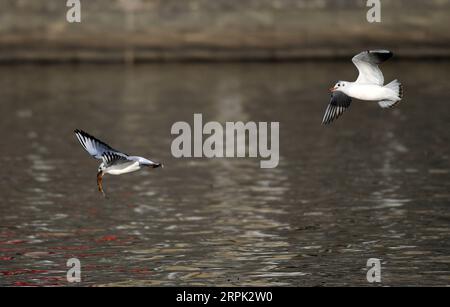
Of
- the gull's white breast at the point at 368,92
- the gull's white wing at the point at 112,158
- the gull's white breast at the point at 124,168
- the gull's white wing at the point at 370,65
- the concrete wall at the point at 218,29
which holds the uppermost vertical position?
the concrete wall at the point at 218,29

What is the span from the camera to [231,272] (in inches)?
813

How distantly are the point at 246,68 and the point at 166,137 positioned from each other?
19.5 m

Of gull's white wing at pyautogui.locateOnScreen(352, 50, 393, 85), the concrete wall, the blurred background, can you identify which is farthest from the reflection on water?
the concrete wall

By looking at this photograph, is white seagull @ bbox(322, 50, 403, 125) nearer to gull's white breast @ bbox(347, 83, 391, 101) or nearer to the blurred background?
gull's white breast @ bbox(347, 83, 391, 101)

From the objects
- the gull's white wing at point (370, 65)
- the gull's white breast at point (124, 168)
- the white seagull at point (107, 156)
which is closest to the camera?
the gull's white breast at point (124, 168)

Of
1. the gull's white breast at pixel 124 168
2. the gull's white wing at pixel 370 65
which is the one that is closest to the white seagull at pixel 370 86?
the gull's white wing at pixel 370 65

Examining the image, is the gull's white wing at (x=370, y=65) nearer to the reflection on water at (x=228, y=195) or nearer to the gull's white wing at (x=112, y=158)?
the reflection on water at (x=228, y=195)

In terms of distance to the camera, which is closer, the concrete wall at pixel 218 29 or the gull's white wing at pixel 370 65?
the gull's white wing at pixel 370 65

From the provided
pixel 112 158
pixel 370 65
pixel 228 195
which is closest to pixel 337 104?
pixel 370 65

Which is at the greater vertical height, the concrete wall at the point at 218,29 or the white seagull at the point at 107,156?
the concrete wall at the point at 218,29

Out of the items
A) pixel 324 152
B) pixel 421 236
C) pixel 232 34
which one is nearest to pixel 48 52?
pixel 232 34

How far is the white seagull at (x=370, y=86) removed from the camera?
798 inches

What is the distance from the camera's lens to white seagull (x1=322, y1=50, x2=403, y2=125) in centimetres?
2027

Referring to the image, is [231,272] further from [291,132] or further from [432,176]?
[291,132]
